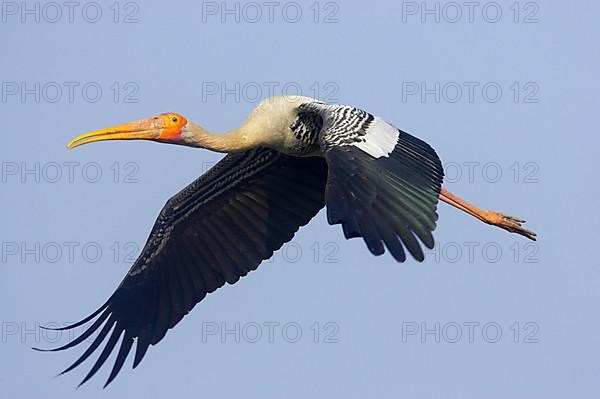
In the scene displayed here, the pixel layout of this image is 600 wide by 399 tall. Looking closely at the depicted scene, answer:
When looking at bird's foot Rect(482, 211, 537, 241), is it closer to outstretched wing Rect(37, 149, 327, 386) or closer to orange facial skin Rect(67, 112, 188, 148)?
outstretched wing Rect(37, 149, 327, 386)

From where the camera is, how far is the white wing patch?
14.9m

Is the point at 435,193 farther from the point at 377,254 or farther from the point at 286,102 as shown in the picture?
the point at 286,102

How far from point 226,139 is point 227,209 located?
1690 mm

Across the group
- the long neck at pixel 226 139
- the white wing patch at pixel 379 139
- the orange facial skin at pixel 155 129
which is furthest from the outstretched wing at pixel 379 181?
the orange facial skin at pixel 155 129

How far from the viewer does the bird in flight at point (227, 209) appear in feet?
54.3

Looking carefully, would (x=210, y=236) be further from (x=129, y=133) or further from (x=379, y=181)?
(x=379, y=181)

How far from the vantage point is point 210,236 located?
18094 mm

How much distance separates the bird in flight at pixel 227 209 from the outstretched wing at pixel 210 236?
0.01m

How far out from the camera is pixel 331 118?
15.7 m

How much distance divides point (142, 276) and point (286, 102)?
9.99 ft

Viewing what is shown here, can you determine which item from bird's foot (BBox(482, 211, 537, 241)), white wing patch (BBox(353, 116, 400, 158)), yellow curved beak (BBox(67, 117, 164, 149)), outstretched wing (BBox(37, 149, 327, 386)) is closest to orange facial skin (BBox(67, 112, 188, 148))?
yellow curved beak (BBox(67, 117, 164, 149))

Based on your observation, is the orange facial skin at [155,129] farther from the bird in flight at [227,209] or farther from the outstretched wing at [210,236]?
the outstretched wing at [210,236]

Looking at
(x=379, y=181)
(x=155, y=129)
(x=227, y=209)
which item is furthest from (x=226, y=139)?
(x=379, y=181)

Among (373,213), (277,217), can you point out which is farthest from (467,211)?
(373,213)
